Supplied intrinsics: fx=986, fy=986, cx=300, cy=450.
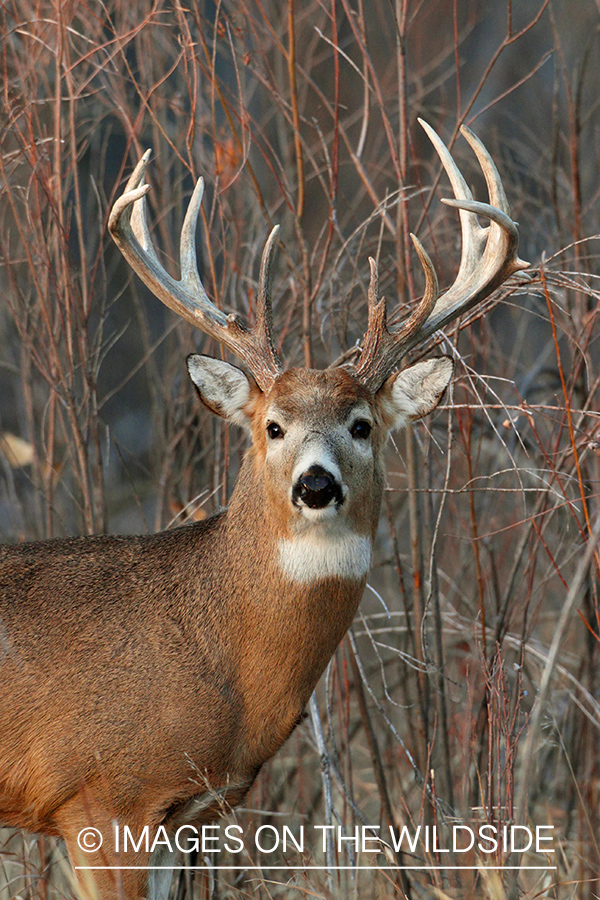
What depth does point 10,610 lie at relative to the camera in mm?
3518

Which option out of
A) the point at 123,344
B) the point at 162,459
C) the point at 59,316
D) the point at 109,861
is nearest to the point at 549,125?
the point at 123,344

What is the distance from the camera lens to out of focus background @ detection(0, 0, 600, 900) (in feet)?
12.8

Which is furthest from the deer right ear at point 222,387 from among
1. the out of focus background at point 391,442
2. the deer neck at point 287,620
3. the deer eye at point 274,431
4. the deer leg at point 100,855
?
the deer leg at point 100,855

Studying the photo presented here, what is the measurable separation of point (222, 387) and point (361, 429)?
549mm

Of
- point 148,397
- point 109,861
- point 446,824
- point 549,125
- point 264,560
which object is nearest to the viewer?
point 109,861

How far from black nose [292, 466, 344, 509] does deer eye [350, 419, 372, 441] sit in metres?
0.34

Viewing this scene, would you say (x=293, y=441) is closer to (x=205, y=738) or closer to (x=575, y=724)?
(x=205, y=738)

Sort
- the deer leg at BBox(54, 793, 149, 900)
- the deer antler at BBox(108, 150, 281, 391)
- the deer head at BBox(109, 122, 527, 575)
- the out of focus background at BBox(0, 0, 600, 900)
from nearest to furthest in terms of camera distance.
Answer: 1. the deer leg at BBox(54, 793, 149, 900)
2. the deer head at BBox(109, 122, 527, 575)
3. the deer antler at BBox(108, 150, 281, 391)
4. the out of focus background at BBox(0, 0, 600, 900)

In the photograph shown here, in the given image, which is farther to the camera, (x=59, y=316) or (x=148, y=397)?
Result: (x=148, y=397)

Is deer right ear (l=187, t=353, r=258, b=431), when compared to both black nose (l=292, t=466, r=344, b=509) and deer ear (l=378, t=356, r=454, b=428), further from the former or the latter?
black nose (l=292, t=466, r=344, b=509)

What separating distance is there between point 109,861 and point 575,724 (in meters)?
2.93

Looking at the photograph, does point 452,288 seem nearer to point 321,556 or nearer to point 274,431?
point 274,431

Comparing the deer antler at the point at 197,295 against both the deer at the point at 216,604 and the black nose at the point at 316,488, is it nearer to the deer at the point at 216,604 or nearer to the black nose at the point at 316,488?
the deer at the point at 216,604

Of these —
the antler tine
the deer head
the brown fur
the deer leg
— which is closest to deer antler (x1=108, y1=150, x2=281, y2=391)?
the deer head
